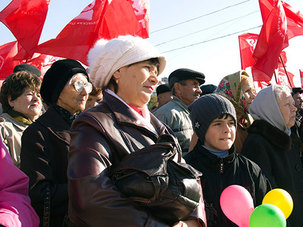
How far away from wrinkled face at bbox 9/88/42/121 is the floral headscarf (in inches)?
83.6

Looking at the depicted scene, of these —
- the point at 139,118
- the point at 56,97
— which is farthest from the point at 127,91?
the point at 56,97

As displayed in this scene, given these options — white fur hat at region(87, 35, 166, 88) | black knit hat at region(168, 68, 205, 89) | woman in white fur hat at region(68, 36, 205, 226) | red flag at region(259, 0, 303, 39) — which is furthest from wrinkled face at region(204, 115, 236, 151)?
red flag at region(259, 0, 303, 39)

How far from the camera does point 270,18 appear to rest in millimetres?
6148

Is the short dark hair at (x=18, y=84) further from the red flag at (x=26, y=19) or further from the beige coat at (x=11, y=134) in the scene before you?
the red flag at (x=26, y=19)

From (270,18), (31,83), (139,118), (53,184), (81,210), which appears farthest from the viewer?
(270,18)

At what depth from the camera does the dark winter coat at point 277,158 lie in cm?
Result: 324

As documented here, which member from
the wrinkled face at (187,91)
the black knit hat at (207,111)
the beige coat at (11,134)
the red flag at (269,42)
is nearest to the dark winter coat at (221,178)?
the black knit hat at (207,111)

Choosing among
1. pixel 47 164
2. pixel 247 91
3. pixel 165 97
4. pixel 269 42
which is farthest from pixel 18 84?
pixel 269 42

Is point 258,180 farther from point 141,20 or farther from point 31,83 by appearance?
point 141,20

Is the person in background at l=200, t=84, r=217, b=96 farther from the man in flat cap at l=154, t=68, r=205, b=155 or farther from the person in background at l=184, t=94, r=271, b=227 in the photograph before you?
the person in background at l=184, t=94, r=271, b=227

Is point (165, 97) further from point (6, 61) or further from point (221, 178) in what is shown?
point (221, 178)

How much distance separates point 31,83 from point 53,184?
1.20 m

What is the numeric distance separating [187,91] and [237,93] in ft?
2.53

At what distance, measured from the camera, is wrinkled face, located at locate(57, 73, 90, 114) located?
8.98 feet
